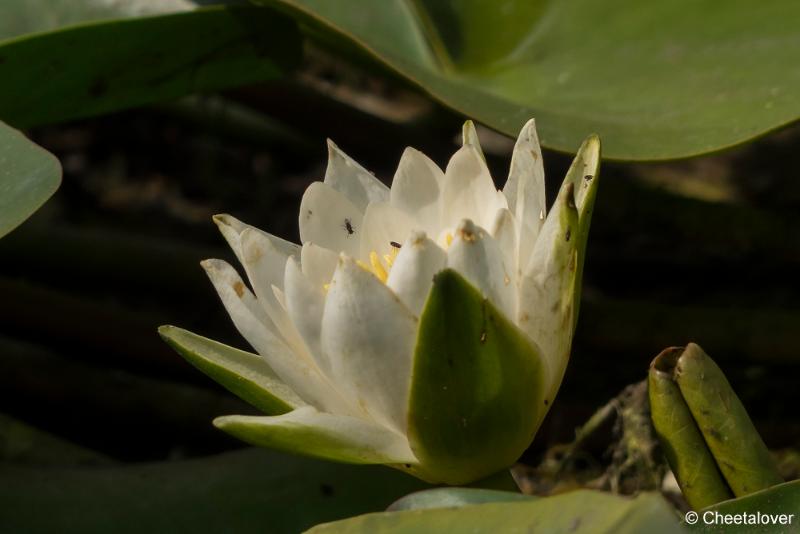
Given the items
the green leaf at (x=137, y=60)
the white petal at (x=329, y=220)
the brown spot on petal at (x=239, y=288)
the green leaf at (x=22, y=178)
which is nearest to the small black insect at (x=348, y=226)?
the white petal at (x=329, y=220)

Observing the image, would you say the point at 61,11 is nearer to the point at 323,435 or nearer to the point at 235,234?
the point at 235,234

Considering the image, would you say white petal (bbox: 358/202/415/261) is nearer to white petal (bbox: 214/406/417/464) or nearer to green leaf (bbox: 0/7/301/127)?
white petal (bbox: 214/406/417/464)

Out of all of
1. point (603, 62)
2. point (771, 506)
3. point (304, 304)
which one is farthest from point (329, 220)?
point (603, 62)

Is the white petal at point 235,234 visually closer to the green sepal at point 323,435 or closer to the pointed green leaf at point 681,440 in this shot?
the green sepal at point 323,435

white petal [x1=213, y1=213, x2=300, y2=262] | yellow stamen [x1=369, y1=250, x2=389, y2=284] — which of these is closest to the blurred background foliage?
white petal [x1=213, y1=213, x2=300, y2=262]

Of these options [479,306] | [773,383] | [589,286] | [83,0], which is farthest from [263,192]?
[479,306]

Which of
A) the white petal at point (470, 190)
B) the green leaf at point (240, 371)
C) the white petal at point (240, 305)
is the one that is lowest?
the green leaf at point (240, 371)
